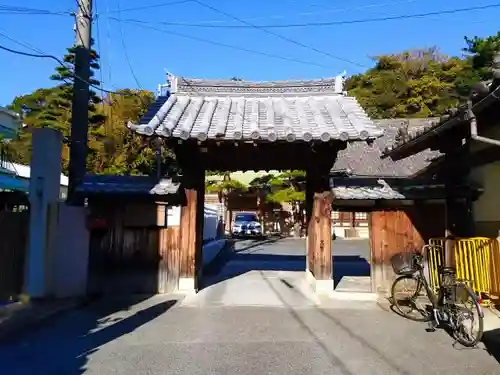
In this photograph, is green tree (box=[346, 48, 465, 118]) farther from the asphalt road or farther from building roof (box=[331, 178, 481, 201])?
the asphalt road

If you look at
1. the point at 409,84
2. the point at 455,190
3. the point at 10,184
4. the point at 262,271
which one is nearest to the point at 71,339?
the point at 455,190

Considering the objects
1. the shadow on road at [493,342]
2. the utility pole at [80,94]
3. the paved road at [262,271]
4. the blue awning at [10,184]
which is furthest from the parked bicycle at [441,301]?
the blue awning at [10,184]

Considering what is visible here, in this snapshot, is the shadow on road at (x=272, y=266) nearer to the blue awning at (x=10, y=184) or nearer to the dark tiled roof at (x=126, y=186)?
the dark tiled roof at (x=126, y=186)

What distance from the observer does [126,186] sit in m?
10.6

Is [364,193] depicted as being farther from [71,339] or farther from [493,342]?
[71,339]

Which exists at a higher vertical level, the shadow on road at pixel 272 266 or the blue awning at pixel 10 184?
the blue awning at pixel 10 184

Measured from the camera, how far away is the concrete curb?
6930mm

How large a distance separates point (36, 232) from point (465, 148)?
337 inches

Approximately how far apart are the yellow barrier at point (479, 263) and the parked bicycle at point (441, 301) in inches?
13.4

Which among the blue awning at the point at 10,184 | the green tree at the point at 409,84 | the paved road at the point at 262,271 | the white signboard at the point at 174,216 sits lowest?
the paved road at the point at 262,271

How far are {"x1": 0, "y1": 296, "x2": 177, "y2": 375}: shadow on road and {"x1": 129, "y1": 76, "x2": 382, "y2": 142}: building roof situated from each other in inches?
141

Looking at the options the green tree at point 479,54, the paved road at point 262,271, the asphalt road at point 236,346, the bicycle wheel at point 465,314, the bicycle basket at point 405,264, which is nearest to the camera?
the asphalt road at point 236,346

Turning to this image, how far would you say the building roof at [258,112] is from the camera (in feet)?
31.7

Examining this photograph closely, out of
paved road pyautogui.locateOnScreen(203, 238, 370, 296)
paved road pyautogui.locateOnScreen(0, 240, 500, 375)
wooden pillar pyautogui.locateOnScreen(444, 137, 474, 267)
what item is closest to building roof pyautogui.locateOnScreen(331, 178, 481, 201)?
wooden pillar pyautogui.locateOnScreen(444, 137, 474, 267)
